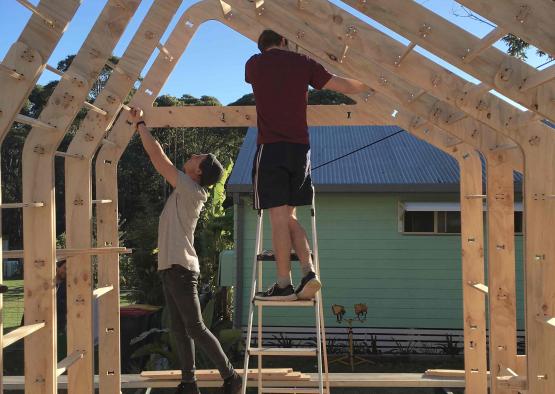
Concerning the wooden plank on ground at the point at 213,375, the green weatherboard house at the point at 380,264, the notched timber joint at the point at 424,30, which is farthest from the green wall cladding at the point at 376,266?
the notched timber joint at the point at 424,30

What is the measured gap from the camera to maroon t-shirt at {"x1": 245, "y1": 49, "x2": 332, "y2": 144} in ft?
10.9

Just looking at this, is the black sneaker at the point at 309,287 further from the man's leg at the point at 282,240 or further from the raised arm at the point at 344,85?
the raised arm at the point at 344,85

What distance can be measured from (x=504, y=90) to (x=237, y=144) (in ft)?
70.5

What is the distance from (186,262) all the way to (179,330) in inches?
19.1

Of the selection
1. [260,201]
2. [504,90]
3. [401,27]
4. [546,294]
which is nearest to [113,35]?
[260,201]

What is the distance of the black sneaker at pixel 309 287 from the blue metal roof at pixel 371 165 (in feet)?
16.4

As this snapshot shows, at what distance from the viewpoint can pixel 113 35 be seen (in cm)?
305

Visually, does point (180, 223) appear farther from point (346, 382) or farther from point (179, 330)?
point (346, 382)

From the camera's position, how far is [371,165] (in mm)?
9148

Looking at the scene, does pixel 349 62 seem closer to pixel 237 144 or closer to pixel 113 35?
pixel 113 35

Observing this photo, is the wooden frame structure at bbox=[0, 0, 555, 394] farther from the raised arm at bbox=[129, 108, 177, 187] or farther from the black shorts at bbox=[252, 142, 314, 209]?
the black shorts at bbox=[252, 142, 314, 209]

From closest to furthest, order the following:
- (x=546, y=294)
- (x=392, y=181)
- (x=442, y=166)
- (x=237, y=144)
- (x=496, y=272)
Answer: (x=546, y=294) < (x=496, y=272) < (x=392, y=181) < (x=442, y=166) < (x=237, y=144)

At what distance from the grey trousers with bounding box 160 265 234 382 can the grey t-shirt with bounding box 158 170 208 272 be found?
0.07 meters

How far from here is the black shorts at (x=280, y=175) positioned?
3.35 meters
